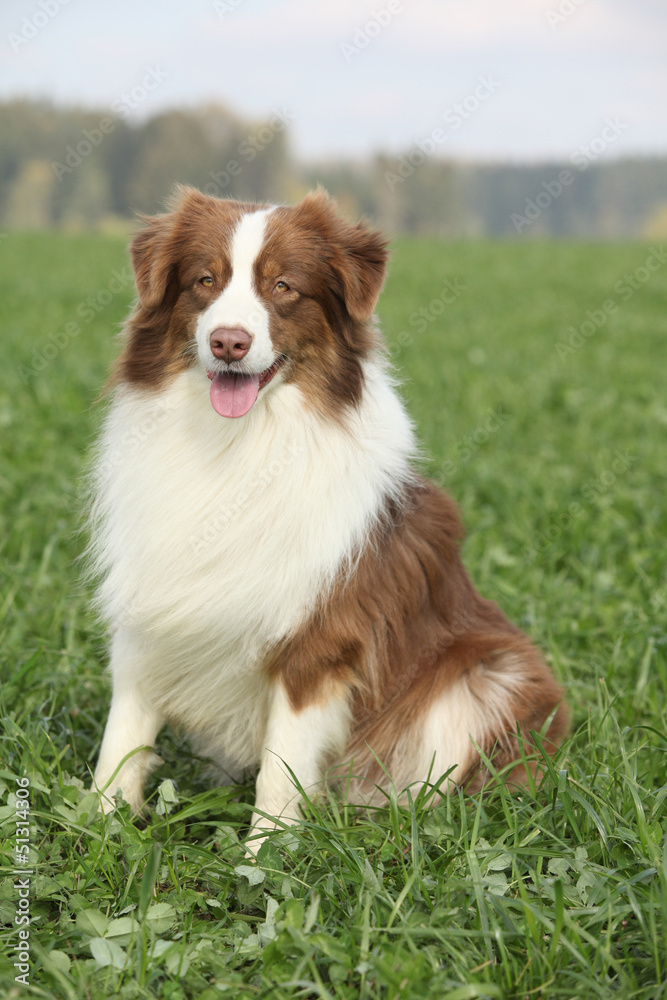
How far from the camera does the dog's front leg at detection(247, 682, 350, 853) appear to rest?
119 inches

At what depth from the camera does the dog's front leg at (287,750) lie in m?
3.02

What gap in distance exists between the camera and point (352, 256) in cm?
312

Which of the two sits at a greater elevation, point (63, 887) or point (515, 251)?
point (515, 251)

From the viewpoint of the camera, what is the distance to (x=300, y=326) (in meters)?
2.99

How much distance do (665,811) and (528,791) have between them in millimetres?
478

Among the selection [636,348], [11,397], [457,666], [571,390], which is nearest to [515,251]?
[636,348]

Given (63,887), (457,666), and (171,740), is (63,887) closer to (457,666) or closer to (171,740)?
(171,740)

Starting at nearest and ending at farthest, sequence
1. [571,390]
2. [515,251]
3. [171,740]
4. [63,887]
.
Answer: [63,887]
[171,740]
[571,390]
[515,251]
